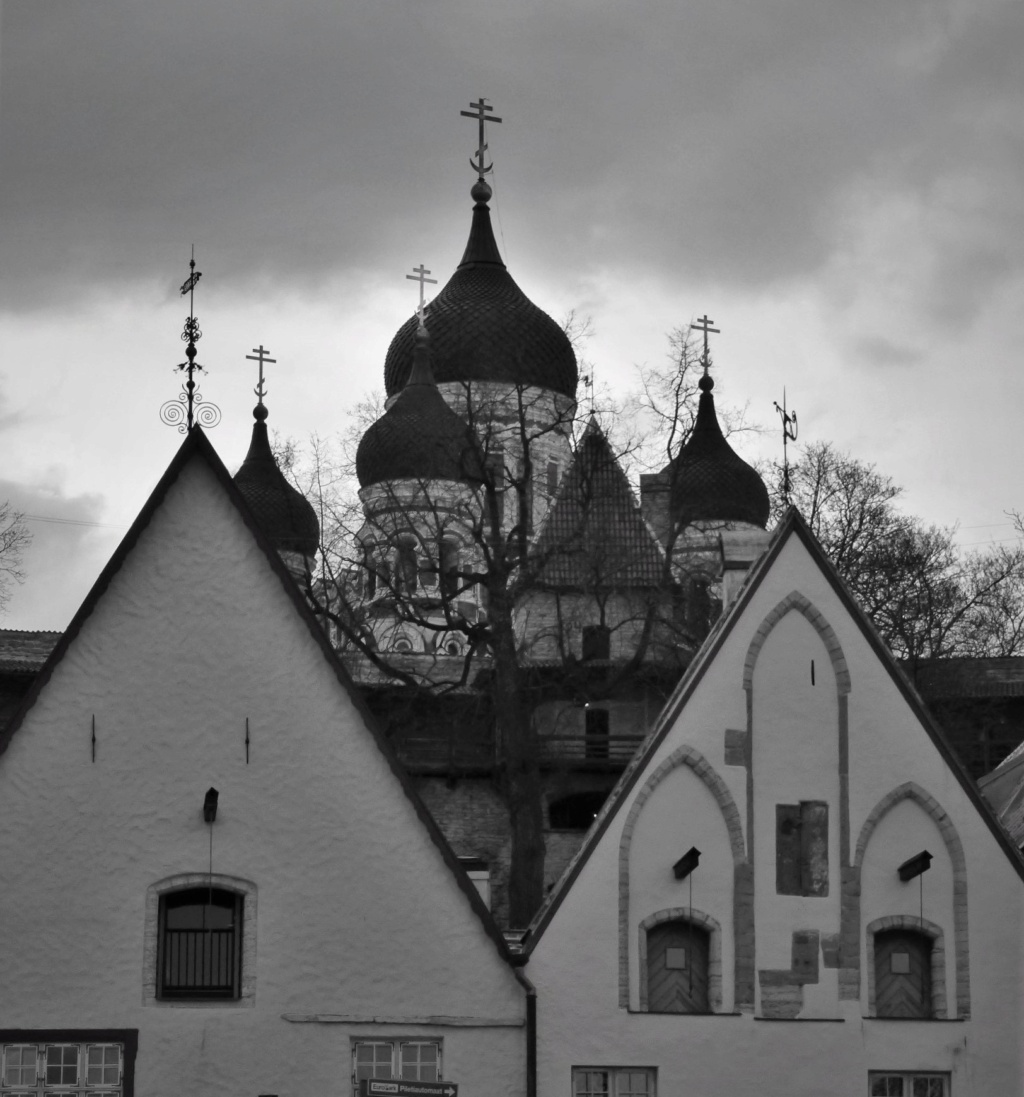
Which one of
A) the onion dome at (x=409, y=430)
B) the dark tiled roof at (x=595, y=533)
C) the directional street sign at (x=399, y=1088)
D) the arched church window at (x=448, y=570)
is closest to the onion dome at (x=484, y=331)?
the onion dome at (x=409, y=430)

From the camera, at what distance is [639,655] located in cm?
4572

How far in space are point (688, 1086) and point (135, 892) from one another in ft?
19.4

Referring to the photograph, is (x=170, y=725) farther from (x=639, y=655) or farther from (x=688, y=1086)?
(x=639, y=655)

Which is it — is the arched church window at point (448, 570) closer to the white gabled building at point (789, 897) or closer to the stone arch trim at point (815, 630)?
the stone arch trim at point (815, 630)

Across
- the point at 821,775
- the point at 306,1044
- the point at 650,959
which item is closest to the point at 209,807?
the point at 306,1044

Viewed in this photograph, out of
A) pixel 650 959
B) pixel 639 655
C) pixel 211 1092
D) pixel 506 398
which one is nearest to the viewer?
pixel 211 1092

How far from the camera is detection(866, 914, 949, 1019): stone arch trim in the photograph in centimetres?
2461

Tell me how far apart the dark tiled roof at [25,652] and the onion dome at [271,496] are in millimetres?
7138

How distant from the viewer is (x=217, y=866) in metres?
23.4

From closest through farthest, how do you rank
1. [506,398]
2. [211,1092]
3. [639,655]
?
[211,1092], [639,655], [506,398]

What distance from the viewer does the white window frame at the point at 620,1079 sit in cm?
2384

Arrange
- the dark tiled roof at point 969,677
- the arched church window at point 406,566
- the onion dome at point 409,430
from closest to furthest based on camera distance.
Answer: the arched church window at point 406,566 → the dark tiled roof at point 969,677 → the onion dome at point 409,430

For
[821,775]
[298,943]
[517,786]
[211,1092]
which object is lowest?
[211,1092]

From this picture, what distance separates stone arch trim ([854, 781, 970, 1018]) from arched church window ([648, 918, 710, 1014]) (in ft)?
5.80
